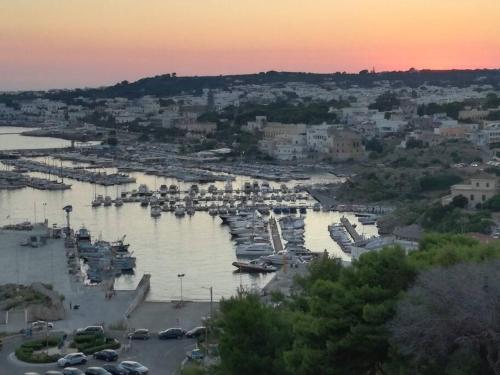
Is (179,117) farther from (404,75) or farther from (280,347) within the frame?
(280,347)

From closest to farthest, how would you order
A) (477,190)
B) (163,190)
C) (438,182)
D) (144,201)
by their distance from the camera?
(477,190) < (438,182) < (144,201) < (163,190)

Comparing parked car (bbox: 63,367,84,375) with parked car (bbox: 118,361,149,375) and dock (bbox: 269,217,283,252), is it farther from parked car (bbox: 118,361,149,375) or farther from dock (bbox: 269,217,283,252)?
dock (bbox: 269,217,283,252)

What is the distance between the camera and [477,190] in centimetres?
1000

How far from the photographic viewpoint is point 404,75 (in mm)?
47188

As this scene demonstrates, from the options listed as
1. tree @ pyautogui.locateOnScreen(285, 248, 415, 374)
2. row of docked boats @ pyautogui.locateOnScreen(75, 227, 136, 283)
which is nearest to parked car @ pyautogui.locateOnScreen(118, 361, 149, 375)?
tree @ pyautogui.locateOnScreen(285, 248, 415, 374)

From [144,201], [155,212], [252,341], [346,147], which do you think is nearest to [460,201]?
[155,212]

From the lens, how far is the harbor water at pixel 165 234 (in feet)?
25.4

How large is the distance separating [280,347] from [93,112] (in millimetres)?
32060

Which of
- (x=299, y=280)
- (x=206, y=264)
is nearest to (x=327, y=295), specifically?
(x=299, y=280)

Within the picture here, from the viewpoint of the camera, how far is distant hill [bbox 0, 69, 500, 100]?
44.7 m

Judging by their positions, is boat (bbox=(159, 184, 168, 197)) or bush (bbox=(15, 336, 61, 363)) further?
boat (bbox=(159, 184, 168, 197))

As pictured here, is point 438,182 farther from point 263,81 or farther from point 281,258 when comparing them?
point 263,81

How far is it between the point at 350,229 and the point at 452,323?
7421 millimetres

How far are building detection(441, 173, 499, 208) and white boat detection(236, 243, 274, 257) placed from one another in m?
2.21
